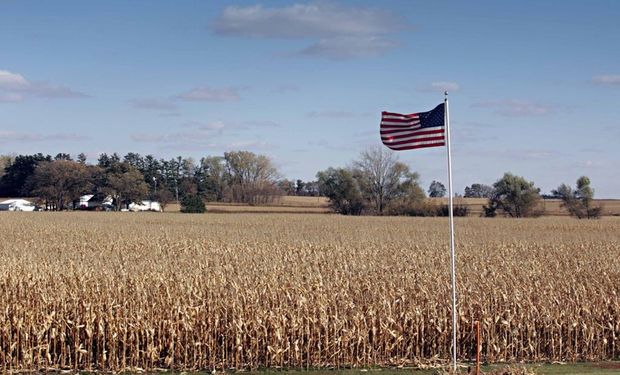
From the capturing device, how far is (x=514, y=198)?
294ft

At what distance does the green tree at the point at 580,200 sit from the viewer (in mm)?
88312

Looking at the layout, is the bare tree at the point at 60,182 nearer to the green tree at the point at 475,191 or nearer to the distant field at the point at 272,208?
the distant field at the point at 272,208

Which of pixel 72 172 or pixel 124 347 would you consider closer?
pixel 124 347

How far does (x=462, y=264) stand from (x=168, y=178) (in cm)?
12242

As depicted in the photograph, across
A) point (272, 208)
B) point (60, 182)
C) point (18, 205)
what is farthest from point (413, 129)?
point (18, 205)

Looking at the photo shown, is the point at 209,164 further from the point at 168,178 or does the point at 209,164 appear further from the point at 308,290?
the point at 308,290

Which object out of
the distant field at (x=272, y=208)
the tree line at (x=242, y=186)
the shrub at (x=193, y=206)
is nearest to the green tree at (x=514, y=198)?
the tree line at (x=242, y=186)

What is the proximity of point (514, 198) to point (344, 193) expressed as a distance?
21319mm

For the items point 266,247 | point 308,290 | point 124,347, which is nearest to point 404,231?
point 266,247

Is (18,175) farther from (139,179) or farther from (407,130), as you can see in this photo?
(407,130)

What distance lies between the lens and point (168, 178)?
144125 mm

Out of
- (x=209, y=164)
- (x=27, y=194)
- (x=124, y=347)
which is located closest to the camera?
(x=124, y=347)

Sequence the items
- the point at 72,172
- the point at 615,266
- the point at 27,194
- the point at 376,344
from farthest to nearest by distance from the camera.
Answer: the point at 27,194 → the point at 72,172 → the point at 615,266 → the point at 376,344

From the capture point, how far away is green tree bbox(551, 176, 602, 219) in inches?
3477
